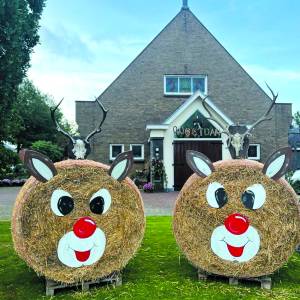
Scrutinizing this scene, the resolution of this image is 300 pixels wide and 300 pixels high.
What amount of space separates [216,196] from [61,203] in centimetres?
191

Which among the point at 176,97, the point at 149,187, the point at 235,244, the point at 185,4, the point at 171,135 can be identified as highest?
the point at 185,4

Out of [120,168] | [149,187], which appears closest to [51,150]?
[149,187]

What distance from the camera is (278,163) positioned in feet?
17.4

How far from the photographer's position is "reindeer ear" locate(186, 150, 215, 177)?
212 inches

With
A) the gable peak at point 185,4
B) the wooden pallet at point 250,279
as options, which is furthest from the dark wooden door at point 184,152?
the wooden pallet at point 250,279

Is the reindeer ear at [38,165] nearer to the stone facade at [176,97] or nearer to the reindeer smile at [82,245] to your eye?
the reindeer smile at [82,245]

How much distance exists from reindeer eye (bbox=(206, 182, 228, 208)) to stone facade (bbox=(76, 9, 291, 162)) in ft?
52.9

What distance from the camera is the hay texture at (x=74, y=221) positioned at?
16.1 feet

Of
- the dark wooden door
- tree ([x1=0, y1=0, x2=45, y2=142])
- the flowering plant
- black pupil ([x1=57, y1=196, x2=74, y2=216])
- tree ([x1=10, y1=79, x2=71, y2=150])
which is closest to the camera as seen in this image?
black pupil ([x1=57, y1=196, x2=74, y2=216])

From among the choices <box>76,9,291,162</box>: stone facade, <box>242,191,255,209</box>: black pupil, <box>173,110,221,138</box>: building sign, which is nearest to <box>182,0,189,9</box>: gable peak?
<box>76,9,291,162</box>: stone facade

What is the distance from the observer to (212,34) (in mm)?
22391

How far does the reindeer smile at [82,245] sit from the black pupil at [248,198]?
1.80 metres

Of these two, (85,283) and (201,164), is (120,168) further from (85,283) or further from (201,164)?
(85,283)

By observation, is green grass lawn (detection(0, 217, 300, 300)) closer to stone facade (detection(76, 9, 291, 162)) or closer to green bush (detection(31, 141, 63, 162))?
stone facade (detection(76, 9, 291, 162))
